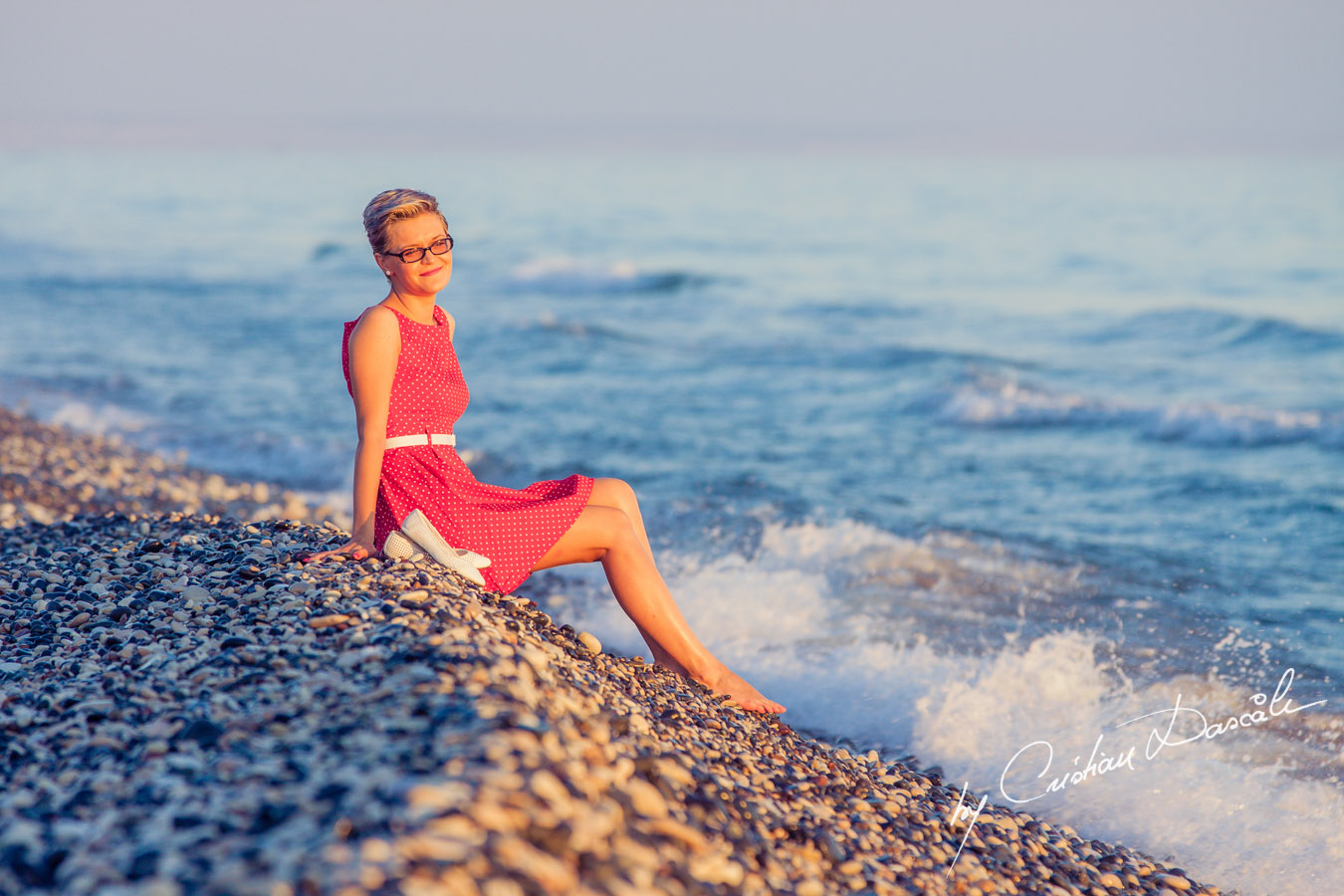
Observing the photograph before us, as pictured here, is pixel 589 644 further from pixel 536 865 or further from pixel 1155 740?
pixel 1155 740

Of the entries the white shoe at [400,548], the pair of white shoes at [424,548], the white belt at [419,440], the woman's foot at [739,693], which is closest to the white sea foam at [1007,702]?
the woman's foot at [739,693]

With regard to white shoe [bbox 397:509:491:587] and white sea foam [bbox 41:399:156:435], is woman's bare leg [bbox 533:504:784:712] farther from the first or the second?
white sea foam [bbox 41:399:156:435]

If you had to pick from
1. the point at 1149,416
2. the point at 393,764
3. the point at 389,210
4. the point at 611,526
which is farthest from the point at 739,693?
the point at 1149,416

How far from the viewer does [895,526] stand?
32.2ft

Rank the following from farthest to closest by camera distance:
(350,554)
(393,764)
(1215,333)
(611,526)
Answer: (1215,333), (611,526), (350,554), (393,764)

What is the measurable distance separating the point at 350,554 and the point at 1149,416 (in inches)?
492

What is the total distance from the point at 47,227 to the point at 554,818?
154ft

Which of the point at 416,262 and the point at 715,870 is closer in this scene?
the point at 715,870

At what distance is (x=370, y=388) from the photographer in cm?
457

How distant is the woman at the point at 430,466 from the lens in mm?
4578

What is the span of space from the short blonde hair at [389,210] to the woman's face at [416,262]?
22 millimetres

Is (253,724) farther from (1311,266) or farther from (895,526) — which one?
(1311,266)

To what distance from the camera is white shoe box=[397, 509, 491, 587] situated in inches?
184

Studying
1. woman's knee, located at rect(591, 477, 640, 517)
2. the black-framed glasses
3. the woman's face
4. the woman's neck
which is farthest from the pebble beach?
the black-framed glasses
